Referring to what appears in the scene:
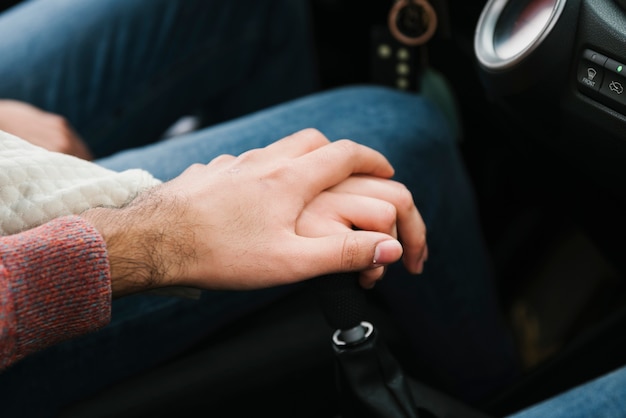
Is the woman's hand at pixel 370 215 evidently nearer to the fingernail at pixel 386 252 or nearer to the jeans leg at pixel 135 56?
the fingernail at pixel 386 252

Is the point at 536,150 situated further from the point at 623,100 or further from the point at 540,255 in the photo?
the point at 540,255

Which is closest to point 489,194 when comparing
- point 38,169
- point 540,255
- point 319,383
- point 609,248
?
point 540,255

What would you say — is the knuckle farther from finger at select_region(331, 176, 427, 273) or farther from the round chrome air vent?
the round chrome air vent

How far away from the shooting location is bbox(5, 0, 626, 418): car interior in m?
0.65

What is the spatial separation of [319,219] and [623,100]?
27cm

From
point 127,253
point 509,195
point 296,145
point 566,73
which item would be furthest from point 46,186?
point 509,195

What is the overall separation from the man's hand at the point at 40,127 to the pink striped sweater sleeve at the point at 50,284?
383 mm

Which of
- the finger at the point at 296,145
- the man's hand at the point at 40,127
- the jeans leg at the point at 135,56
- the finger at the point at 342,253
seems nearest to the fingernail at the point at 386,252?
the finger at the point at 342,253

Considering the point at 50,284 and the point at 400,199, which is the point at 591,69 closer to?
the point at 400,199

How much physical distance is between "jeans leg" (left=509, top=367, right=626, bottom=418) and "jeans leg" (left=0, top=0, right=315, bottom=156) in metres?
0.74

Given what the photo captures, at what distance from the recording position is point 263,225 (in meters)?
0.60

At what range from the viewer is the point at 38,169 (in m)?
0.62

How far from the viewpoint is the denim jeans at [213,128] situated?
0.72 metres

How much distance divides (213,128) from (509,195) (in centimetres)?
64
